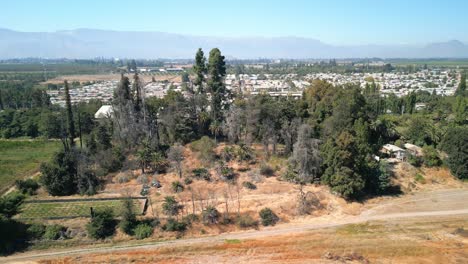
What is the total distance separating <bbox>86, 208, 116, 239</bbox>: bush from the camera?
26.0m

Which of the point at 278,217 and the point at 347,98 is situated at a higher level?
the point at 347,98

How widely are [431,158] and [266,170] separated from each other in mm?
18576

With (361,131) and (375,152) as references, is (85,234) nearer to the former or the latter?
(361,131)

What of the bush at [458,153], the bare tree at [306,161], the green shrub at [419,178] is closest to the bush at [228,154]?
the bare tree at [306,161]

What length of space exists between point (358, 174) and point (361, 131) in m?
6.86

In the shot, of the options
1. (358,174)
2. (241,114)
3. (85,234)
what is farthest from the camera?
(241,114)

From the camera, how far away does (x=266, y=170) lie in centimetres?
3556

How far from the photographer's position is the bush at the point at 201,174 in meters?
34.2

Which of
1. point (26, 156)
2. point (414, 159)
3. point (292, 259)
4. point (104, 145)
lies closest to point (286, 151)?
point (414, 159)

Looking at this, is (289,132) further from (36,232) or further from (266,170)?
(36,232)

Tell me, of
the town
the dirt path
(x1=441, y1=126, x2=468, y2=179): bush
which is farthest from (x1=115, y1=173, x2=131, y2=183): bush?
the town

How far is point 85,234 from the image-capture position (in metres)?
26.2

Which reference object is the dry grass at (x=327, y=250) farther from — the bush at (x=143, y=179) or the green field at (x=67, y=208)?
the bush at (x=143, y=179)

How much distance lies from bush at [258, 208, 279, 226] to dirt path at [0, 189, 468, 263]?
546 millimetres
